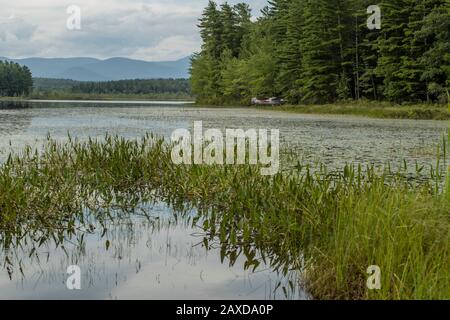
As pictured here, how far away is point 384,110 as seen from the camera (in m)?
32.6

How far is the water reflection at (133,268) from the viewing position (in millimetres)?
5113

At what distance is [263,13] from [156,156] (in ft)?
183

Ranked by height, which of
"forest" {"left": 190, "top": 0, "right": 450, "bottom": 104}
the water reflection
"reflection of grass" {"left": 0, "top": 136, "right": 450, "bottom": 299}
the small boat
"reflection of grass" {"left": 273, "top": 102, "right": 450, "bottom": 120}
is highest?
"forest" {"left": 190, "top": 0, "right": 450, "bottom": 104}

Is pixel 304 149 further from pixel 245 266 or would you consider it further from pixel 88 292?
pixel 88 292

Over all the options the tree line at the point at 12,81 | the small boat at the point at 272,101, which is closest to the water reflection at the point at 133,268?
the small boat at the point at 272,101

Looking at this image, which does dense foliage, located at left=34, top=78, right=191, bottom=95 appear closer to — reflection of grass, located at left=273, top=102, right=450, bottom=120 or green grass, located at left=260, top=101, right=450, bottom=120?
green grass, located at left=260, top=101, right=450, bottom=120

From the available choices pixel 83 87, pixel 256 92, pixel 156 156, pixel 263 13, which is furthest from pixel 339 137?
pixel 83 87

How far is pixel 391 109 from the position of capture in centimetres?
3225

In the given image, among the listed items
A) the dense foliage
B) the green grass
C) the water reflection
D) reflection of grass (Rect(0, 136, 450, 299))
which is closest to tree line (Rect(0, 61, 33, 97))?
the dense foliage

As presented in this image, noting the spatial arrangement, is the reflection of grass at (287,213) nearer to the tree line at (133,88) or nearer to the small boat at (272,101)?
the small boat at (272,101)

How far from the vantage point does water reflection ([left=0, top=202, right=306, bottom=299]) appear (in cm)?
511

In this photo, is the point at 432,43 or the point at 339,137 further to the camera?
the point at 432,43

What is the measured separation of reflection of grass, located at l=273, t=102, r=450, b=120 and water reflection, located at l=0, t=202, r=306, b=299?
937 inches

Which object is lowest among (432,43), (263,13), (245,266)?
(245,266)
